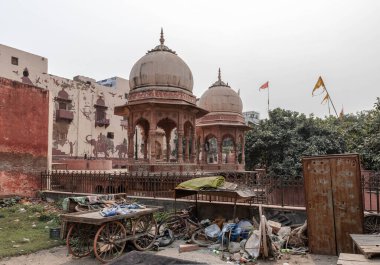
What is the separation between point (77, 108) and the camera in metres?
33.4

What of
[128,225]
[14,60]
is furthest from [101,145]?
[128,225]

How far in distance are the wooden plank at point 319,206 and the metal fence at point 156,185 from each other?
160 centimetres

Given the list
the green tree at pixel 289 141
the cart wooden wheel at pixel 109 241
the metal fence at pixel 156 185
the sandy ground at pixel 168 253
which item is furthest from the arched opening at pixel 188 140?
the cart wooden wheel at pixel 109 241

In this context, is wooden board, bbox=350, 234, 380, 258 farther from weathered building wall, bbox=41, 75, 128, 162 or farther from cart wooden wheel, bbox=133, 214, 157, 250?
weathered building wall, bbox=41, 75, 128, 162

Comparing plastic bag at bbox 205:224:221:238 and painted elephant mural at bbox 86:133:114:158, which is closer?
plastic bag at bbox 205:224:221:238

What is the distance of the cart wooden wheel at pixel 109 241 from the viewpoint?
7188 mm

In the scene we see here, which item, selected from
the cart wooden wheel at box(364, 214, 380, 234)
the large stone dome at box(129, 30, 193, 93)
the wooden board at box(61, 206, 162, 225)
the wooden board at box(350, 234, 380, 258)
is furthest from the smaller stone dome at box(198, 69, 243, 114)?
the wooden board at box(350, 234, 380, 258)

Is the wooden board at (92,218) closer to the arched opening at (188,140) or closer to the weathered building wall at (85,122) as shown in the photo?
Answer: the arched opening at (188,140)

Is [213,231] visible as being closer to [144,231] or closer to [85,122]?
[144,231]

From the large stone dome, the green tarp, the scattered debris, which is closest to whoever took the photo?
the scattered debris

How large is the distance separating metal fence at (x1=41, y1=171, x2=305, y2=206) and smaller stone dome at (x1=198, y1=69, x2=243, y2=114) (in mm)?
13259

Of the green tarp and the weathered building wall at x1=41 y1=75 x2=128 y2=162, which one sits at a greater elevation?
the weathered building wall at x1=41 y1=75 x2=128 y2=162

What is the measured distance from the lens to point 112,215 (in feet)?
24.3

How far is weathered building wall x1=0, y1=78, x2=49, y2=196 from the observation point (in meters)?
15.4
